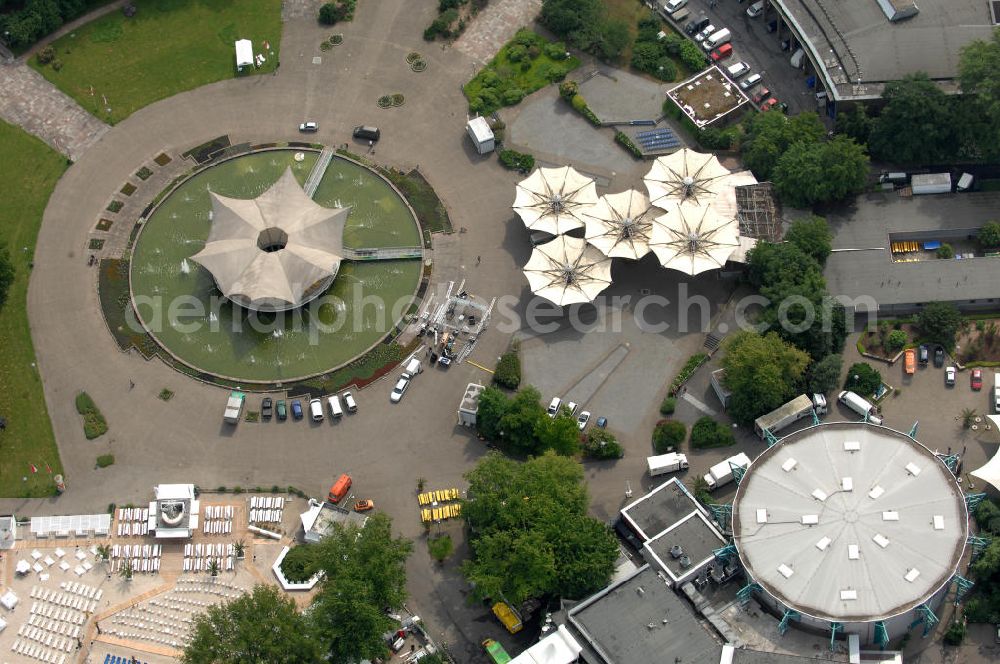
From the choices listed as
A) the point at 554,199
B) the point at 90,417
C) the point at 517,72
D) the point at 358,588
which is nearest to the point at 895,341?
the point at 554,199

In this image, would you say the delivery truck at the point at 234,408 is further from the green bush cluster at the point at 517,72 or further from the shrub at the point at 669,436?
the green bush cluster at the point at 517,72

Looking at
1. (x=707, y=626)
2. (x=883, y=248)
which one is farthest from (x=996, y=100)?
(x=707, y=626)

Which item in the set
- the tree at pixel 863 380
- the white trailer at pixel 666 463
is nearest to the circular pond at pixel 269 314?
the white trailer at pixel 666 463

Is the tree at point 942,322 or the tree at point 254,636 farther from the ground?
the tree at point 942,322

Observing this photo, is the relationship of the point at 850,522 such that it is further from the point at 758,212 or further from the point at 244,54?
the point at 244,54

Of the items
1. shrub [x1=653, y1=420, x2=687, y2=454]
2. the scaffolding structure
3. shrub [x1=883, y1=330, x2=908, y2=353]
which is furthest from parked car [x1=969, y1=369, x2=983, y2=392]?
shrub [x1=653, y1=420, x2=687, y2=454]

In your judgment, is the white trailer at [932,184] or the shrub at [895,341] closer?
the shrub at [895,341]
